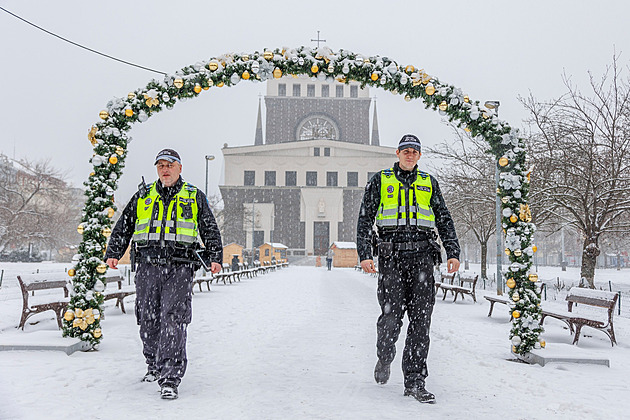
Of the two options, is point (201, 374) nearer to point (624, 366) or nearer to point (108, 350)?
point (108, 350)

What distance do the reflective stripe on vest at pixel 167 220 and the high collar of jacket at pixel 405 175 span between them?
2.00m

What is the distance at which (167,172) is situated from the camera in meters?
4.69

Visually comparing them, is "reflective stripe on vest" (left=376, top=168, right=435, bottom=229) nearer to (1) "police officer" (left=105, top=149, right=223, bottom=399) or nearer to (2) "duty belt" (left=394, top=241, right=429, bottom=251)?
(2) "duty belt" (left=394, top=241, right=429, bottom=251)

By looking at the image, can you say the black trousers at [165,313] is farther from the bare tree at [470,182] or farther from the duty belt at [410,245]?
the bare tree at [470,182]

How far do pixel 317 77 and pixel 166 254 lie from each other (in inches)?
150

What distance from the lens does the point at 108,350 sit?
6.35 meters

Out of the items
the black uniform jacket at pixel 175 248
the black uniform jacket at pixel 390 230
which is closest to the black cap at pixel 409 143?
the black uniform jacket at pixel 390 230

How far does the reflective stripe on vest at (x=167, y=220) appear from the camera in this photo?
4.60 metres

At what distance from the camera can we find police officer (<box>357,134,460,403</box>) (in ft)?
14.8

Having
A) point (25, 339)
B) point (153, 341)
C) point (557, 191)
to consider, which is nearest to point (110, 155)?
point (25, 339)

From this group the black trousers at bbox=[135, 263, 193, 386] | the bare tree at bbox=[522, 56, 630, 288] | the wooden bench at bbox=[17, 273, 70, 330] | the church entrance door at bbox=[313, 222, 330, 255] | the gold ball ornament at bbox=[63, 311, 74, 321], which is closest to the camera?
the black trousers at bbox=[135, 263, 193, 386]

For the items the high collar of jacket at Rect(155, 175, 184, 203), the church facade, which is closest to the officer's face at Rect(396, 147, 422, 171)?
the high collar of jacket at Rect(155, 175, 184, 203)

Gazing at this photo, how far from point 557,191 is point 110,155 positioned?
49.0ft

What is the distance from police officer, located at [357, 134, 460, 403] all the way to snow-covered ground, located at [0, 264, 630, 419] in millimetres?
431
